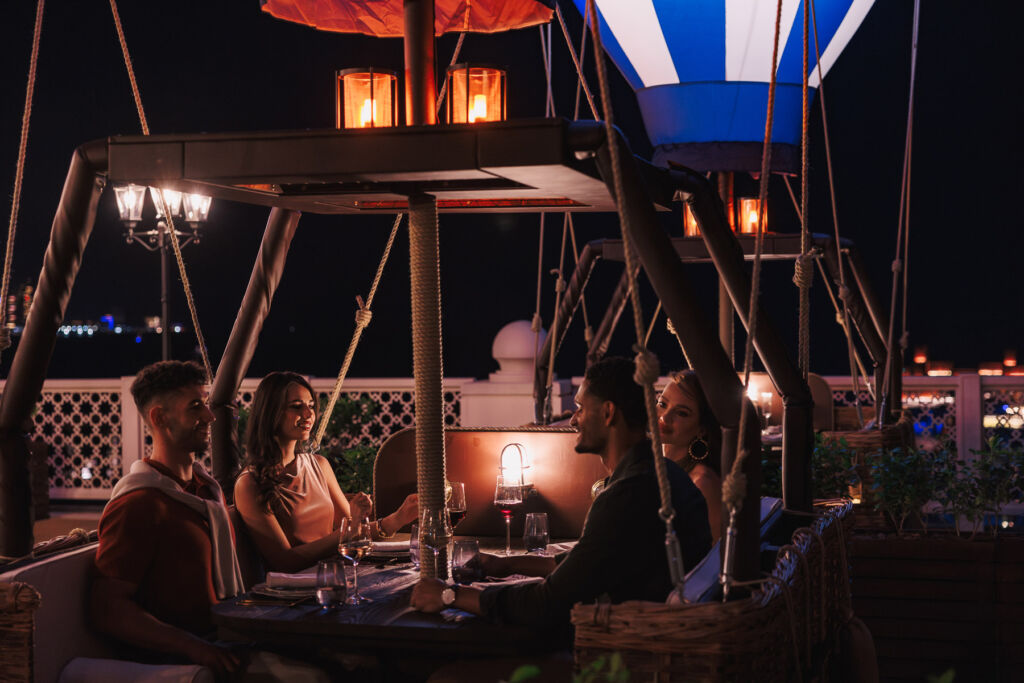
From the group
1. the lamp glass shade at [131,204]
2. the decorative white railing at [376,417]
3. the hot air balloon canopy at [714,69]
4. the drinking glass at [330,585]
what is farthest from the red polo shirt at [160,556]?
the lamp glass shade at [131,204]

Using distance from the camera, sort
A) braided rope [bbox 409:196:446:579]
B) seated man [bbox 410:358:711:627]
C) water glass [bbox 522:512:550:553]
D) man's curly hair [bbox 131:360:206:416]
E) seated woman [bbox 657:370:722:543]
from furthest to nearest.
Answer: seated woman [bbox 657:370:722:543], water glass [bbox 522:512:550:553], man's curly hair [bbox 131:360:206:416], braided rope [bbox 409:196:446:579], seated man [bbox 410:358:711:627]

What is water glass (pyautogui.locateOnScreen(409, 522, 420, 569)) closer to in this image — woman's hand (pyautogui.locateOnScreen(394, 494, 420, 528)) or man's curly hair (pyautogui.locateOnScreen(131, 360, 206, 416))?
woman's hand (pyautogui.locateOnScreen(394, 494, 420, 528))

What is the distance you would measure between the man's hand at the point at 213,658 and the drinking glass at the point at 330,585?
27 centimetres

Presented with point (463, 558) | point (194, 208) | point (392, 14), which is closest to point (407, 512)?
point (463, 558)

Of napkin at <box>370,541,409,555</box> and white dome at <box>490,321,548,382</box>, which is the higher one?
white dome at <box>490,321,548,382</box>

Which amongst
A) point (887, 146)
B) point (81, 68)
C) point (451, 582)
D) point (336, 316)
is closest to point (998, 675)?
point (451, 582)

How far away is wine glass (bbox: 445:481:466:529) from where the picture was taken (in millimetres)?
2877

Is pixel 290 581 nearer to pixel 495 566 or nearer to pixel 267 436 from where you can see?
pixel 495 566

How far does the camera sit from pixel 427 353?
107 inches

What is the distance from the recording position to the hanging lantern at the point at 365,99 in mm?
2570

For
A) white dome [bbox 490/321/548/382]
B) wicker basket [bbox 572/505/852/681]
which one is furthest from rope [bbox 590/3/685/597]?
white dome [bbox 490/321/548/382]

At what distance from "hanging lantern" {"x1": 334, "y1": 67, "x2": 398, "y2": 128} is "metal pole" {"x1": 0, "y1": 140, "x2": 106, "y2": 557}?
60cm

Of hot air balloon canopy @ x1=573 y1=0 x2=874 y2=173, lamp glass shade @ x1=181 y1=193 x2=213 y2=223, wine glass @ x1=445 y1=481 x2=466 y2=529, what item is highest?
hot air balloon canopy @ x1=573 y1=0 x2=874 y2=173

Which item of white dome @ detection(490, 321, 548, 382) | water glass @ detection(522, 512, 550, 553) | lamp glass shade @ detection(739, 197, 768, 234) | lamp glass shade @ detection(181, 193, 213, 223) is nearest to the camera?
water glass @ detection(522, 512, 550, 553)
